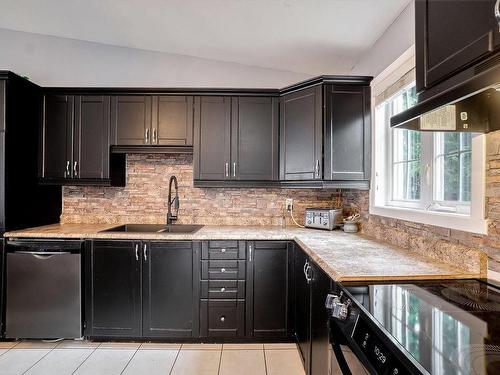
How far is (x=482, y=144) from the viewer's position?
54.4 inches

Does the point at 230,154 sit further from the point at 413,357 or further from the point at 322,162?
the point at 413,357

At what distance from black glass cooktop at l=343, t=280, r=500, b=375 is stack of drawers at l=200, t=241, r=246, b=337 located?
4.33 ft

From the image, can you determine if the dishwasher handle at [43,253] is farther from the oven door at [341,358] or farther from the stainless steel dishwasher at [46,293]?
the oven door at [341,358]

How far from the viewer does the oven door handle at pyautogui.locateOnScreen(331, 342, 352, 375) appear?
1106 mm

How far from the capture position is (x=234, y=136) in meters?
2.85

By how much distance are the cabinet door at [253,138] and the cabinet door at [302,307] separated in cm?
85

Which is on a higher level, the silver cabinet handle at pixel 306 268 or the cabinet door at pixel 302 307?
the silver cabinet handle at pixel 306 268

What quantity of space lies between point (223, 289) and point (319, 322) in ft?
3.38

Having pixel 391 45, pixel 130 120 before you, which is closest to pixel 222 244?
pixel 130 120

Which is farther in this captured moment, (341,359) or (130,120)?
(130,120)

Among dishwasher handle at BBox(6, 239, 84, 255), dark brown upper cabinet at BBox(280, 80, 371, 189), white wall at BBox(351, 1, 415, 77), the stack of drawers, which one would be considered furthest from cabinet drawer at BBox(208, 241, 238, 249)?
white wall at BBox(351, 1, 415, 77)

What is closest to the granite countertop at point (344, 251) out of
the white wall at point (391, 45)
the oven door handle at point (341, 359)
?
the oven door handle at point (341, 359)

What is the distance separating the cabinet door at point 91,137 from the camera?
112 inches

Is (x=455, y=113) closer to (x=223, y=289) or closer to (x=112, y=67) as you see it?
(x=223, y=289)
